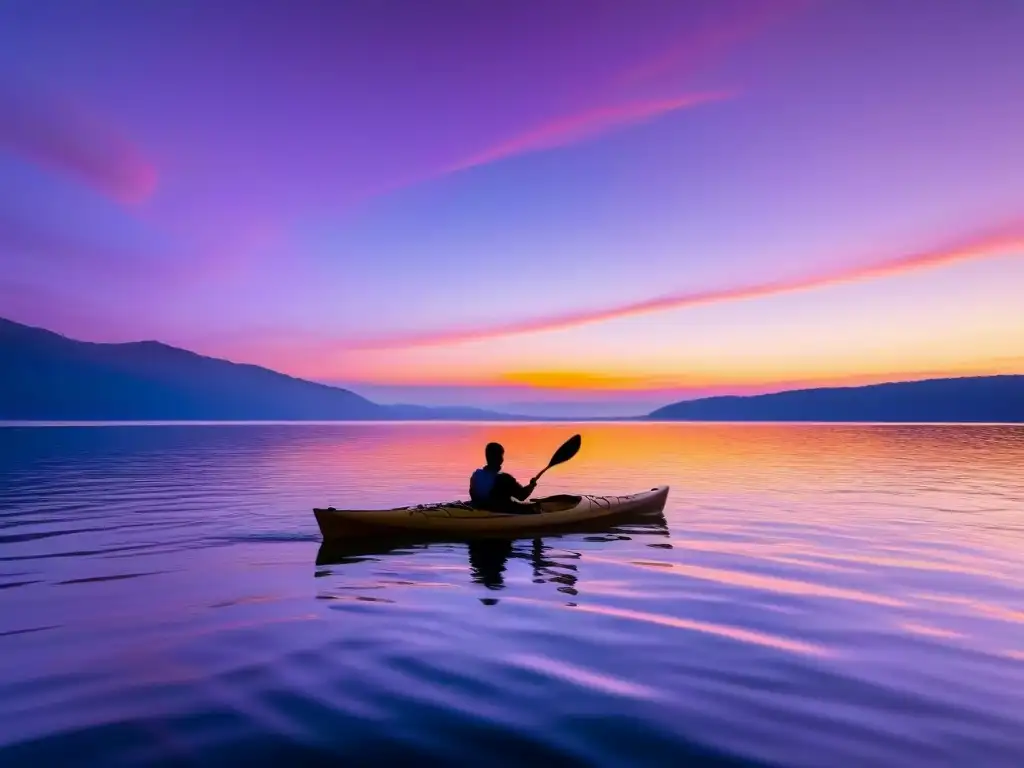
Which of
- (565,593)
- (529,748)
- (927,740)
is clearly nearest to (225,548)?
(565,593)

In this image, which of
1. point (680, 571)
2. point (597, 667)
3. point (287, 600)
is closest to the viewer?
point (597, 667)

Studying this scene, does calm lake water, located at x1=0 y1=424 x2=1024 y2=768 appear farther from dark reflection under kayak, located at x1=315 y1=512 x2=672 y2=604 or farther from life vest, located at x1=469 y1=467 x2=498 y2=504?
life vest, located at x1=469 y1=467 x2=498 y2=504

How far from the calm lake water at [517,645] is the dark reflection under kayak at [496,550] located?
0.38ft

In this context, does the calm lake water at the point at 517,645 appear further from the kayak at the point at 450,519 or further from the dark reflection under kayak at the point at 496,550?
the kayak at the point at 450,519

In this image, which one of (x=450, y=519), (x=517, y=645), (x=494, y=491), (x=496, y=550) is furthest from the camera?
(x=494, y=491)

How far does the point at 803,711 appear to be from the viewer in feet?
20.2

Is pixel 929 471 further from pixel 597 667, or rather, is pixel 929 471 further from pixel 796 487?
pixel 597 667

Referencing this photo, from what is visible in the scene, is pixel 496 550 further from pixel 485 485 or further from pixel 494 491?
pixel 485 485

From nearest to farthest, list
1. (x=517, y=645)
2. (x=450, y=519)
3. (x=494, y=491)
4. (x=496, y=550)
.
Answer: (x=517, y=645)
(x=496, y=550)
(x=450, y=519)
(x=494, y=491)

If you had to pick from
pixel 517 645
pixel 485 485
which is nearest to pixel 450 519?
pixel 485 485

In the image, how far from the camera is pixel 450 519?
15.5 m

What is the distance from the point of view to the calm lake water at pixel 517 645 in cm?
550

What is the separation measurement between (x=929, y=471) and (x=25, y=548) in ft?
138

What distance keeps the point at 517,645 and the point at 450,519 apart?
7504mm
